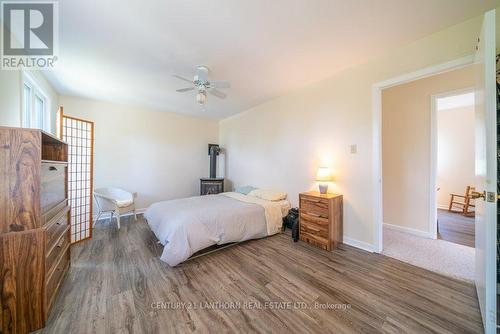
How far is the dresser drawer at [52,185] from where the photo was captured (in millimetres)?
1534

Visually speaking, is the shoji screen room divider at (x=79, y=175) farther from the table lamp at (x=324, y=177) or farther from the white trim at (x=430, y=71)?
the white trim at (x=430, y=71)

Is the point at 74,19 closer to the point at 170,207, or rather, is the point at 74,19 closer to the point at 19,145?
the point at 19,145

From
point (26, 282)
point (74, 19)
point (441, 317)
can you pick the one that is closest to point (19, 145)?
point (26, 282)

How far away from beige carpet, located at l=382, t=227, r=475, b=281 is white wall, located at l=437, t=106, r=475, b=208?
3.02 m

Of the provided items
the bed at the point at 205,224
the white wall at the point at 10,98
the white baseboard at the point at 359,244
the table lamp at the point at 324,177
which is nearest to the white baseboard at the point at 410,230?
the white baseboard at the point at 359,244

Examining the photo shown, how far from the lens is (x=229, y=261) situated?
239cm

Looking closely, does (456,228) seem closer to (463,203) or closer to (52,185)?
(463,203)

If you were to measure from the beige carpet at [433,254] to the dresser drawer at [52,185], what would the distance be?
12.2ft

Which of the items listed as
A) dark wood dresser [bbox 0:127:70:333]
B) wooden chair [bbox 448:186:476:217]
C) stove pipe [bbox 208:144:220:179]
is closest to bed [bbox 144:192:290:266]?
dark wood dresser [bbox 0:127:70:333]

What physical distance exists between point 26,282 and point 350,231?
3.43 m

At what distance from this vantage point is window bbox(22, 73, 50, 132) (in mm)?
2473

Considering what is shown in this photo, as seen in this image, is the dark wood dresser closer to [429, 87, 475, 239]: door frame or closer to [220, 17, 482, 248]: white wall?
[220, 17, 482, 248]: white wall

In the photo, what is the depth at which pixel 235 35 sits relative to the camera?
2.01 metres

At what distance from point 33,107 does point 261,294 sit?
4.01 m
